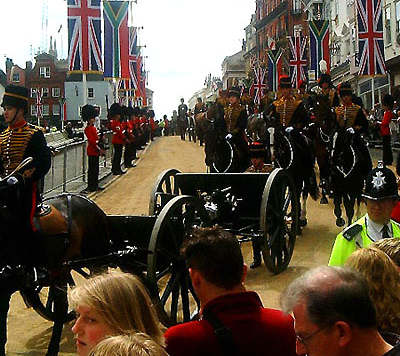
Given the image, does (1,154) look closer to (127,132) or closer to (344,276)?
(344,276)

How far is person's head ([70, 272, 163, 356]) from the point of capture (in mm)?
2660

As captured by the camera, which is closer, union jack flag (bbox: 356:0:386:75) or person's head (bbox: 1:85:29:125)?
person's head (bbox: 1:85:29:125)

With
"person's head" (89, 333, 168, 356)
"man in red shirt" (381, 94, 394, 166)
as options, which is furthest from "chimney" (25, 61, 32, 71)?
"person's head" (89, 333, 168, 356)

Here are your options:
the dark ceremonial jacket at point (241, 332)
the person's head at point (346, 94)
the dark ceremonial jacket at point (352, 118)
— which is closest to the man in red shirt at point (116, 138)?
the person's head at point (346, 94)

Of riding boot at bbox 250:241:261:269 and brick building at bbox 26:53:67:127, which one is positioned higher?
brick building at bbox 26:53:67:127

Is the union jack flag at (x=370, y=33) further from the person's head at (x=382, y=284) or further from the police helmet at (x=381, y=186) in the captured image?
the person's head at (x=382, y=284)

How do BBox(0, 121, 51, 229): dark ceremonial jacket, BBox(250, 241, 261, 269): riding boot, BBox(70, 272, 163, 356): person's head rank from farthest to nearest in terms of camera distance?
1. BBox(250, 241, 261, 269): riding boot
2. BBox(0, 121, 51, 229): dark ceremonial jacket
3. BBox(70, 272, 163, 356): person's head

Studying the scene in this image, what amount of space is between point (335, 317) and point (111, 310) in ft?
2.88

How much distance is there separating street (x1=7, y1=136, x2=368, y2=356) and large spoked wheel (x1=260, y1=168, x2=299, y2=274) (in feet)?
0.69

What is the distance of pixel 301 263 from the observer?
31.4 ft

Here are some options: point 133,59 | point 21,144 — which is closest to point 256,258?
point 21,144

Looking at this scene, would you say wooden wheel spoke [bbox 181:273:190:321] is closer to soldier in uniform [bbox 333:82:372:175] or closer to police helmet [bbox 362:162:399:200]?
police helmet [bbox 362:162:399:200]

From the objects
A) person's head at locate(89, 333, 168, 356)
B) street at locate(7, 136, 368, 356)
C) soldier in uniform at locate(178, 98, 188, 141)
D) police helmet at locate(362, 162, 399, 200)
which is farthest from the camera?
soldier in uniform at locate(178, 98, 188, 141)

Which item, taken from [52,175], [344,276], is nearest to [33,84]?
[52,175]
